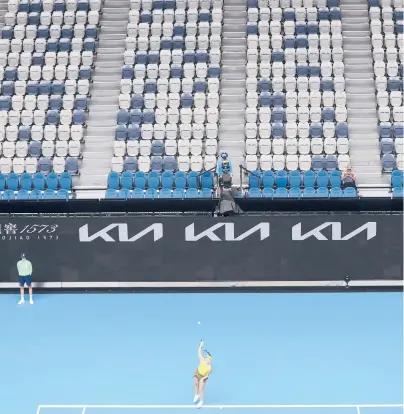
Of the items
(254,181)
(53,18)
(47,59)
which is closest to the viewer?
(254,181)

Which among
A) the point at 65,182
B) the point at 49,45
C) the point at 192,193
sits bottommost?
the point at 192,193

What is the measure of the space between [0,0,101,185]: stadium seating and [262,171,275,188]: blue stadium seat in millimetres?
5698

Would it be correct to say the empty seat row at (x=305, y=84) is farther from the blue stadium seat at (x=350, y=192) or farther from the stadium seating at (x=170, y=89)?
the blue stadium seat at (x=350, y=192)

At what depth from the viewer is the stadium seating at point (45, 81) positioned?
3044cm

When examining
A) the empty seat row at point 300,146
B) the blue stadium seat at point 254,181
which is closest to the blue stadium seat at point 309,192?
the blue stadium seat at point 254,181

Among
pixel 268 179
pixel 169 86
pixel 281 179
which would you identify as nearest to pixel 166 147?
pixel 169 86

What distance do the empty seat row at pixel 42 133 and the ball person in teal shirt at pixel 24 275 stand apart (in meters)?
7.22

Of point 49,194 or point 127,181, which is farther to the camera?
point 127,181

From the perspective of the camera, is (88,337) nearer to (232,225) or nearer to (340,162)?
(232,225)

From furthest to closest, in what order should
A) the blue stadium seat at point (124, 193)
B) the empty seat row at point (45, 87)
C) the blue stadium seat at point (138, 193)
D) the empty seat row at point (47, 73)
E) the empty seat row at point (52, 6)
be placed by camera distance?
the empty seat row at point (52, 6), the empty seat row at point (47, 73), the empty seat row at point (45, 87), the blue stadium seat at point (124, 193), the blue stadium seat at point (138, 193)

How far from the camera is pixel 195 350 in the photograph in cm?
2195

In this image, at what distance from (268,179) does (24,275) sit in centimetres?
773

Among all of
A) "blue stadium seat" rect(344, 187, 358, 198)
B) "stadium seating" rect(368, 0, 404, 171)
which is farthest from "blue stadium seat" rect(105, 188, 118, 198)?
"stadium seating" rect(368, 0, 404, 171)

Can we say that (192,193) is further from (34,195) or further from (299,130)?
(299,130)
